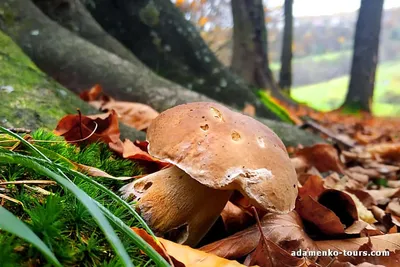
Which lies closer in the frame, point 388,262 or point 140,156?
point 388,262

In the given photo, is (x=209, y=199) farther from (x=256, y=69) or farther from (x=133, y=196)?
(x=256, y=69)

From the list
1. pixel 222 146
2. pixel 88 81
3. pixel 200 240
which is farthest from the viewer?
pixel 88 81

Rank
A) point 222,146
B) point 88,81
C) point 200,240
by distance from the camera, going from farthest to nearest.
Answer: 1. point 88,81
2. point 200,240
3. point 222,146

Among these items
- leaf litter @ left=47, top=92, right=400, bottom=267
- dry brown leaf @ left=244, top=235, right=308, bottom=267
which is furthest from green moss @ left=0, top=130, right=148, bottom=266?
dry brown leaf @ left=244, top=235, right=308, bottom=267

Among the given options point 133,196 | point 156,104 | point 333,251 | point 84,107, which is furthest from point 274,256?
point 156,104

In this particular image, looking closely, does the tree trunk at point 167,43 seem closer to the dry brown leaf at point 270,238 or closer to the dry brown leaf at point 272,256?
the dry brown leaf at point 270,238

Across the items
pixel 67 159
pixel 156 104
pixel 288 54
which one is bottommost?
pixel 288 54

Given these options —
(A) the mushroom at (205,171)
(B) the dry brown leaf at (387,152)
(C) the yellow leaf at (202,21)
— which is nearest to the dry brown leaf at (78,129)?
(A) the mushroom at (205,171)

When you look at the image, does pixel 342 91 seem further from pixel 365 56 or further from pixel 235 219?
pixel 235 219
